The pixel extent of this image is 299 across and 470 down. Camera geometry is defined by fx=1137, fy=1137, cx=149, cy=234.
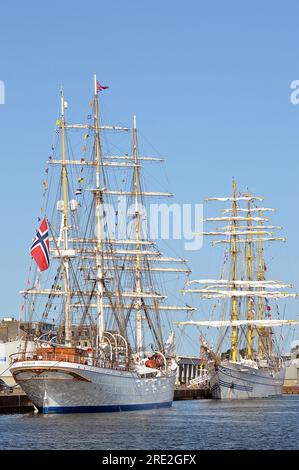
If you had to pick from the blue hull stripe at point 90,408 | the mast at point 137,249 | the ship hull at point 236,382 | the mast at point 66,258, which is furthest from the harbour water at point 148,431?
the ship hull at point 236,382

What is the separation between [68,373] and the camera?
286ft

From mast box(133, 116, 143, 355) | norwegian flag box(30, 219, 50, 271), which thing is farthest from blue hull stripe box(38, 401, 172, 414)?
mast box(133, 116, 143, 355)

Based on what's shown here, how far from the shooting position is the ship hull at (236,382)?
477ft

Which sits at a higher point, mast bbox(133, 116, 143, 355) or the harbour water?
mast bbox(133, 116, 143, 355)

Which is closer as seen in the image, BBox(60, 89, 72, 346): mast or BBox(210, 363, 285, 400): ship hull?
BBox(60, 89, 72, 346): mast

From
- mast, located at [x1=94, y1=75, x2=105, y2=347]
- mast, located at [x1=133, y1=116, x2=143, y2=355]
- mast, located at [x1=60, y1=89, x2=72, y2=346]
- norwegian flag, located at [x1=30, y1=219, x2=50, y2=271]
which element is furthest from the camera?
mast, located at [x1=133, y1=116, x2=143, y2=355]

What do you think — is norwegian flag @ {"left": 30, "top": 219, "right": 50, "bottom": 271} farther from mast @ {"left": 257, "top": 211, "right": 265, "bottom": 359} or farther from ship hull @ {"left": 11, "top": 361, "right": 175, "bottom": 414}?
mast @ {"left": 257, "top": 211, "right": 265, "bottom": 359}

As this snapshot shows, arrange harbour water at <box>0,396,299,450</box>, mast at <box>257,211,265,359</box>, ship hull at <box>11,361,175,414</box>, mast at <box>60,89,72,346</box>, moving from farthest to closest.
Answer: mast at <box>257,211,265,359</box> → mast at <box>60,89,72,346</box> → ship hull at <box>11,361,175,414</box> → harbour water at <box>0,396,299,450</box>

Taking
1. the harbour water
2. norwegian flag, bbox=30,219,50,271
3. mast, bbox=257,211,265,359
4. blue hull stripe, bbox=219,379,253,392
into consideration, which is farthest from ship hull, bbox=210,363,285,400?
norwegian flag, bbox=30,219,50,271

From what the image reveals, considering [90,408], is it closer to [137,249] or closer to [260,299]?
[137,249]

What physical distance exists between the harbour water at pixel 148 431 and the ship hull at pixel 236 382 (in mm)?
47583

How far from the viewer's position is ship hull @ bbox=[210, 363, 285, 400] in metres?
145

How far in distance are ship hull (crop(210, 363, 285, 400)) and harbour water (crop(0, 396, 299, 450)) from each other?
4758cm

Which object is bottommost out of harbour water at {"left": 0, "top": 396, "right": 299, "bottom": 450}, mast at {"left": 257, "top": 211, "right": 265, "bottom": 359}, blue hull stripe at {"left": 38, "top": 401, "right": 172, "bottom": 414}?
harbour water at {"left": 0, "top": 396, "right": 299, "bottom": 450}
